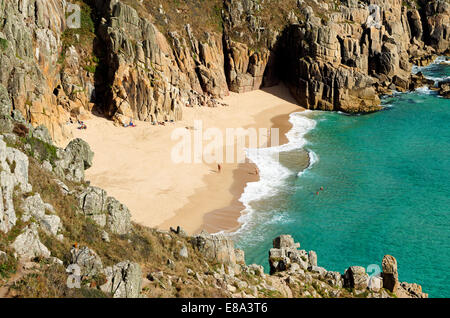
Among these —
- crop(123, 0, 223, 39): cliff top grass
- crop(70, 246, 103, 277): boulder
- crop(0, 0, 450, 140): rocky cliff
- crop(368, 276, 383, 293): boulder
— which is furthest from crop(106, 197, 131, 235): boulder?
crop(123, 0, 223, 39): cliff top grass

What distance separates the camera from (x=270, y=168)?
156 ft

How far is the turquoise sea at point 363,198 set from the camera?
1275 inches

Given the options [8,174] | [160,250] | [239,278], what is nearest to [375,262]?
[239,278]

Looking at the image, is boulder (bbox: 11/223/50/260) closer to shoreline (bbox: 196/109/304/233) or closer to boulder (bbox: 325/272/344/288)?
boulder (bbox: 325/272/344/288)

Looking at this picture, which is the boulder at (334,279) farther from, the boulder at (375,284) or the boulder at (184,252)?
the boulder at (184,252)

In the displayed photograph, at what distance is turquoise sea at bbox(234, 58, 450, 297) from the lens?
32375mm

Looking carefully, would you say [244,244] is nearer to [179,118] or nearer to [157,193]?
[157,193]

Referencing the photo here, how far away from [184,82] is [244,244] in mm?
39681

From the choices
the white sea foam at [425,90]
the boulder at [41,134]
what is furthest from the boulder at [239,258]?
the white sea foam at [425,90]

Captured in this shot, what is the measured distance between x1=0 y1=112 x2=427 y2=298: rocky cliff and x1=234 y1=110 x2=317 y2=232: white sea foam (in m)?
13.2

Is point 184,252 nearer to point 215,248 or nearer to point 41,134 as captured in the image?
point 215,248

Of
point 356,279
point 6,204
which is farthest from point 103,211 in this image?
point 356,279

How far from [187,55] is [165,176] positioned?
32022 mm

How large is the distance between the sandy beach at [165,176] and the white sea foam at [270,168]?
88 centimetres
